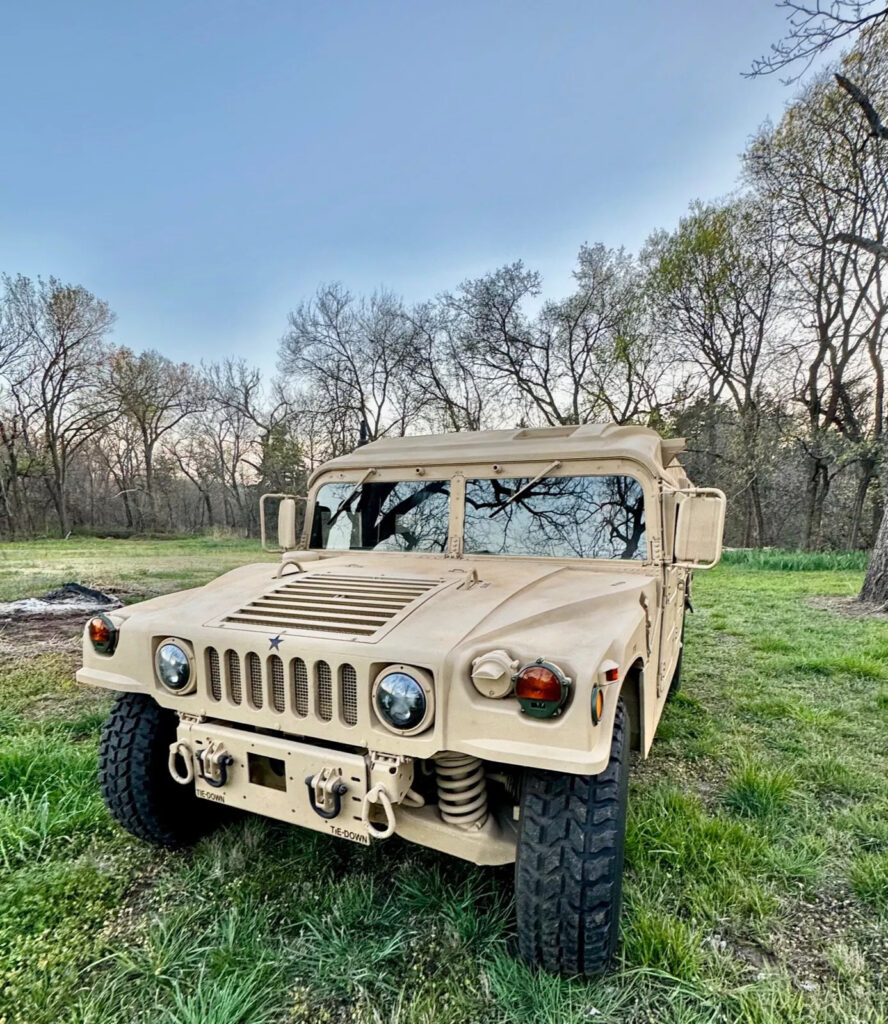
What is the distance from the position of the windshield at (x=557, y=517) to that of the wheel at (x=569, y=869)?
1299 millimetres

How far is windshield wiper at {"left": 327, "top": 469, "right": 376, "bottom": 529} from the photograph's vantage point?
3354 millimetres

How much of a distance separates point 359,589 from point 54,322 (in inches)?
1161

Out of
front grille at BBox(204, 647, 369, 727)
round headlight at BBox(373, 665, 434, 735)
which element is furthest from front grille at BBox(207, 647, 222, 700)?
round headlight at BBox(373, 665, 434, 735)

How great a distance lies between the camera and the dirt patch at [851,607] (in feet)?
25.5

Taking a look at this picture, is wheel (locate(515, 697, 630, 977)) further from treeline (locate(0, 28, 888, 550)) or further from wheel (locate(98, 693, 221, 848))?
treeline (locate(0, 28, 888, 550))

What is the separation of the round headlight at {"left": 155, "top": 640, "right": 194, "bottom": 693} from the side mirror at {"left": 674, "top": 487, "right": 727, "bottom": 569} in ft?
7.27

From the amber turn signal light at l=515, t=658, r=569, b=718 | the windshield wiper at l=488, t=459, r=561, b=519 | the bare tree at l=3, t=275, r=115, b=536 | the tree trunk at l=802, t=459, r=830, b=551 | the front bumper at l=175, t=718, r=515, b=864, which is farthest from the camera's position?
the bare tree at l=3, t=275, r=115, b=536

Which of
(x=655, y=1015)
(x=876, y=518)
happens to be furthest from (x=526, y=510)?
(x=876, y=518)

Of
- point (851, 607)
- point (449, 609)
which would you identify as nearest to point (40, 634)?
point (449, 609)

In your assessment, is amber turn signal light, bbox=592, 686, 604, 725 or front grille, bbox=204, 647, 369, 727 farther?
front grille, bbox=204, 647, 369, 727

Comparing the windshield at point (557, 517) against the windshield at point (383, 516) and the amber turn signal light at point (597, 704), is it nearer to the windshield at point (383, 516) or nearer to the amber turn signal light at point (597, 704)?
the windshield at point (383, 516)

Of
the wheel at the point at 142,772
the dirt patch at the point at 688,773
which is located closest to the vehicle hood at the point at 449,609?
the wheel at the point at 142,772

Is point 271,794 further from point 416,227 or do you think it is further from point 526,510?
point 416,227

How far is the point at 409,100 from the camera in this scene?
8805 millimetres
